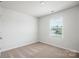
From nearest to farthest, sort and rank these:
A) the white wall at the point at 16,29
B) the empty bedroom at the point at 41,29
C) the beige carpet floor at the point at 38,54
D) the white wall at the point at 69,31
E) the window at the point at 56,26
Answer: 1. the beige carpet floor at the point at 38,54
2. the empty bedroom at the point at 41,29
3. the white wall at the point at 69,31
4. the white wall at the point at 16,29
5. the window at the point at 56,26

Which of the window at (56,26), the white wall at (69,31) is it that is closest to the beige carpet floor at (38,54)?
the white wall at (69,31)

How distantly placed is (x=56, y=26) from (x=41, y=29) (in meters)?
1.51

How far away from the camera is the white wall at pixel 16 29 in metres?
3.75

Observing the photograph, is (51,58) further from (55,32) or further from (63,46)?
(55,32)

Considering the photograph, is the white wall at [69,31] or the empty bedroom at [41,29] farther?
the white wall at [69,31]

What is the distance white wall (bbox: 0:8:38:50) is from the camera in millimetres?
3752

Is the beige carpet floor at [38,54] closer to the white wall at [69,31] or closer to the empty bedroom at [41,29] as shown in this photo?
the empty bedroom at [41,29]

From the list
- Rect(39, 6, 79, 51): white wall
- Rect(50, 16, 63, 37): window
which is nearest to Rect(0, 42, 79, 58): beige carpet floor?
Rect(39, 6, 79, 51): white wall

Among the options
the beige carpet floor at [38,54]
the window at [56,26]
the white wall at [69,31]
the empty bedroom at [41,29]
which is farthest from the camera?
the window at [56,26]

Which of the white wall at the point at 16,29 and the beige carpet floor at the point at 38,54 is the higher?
the white wall at the point at 16,29

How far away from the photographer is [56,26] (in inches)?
191

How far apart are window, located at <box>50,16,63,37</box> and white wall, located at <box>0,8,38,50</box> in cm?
158

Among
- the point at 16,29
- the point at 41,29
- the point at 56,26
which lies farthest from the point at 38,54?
the point at 41,29

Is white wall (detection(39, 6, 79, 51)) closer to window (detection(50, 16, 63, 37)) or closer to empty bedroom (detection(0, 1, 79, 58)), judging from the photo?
empty bedroom (detection(0, 1, 79, 58))
